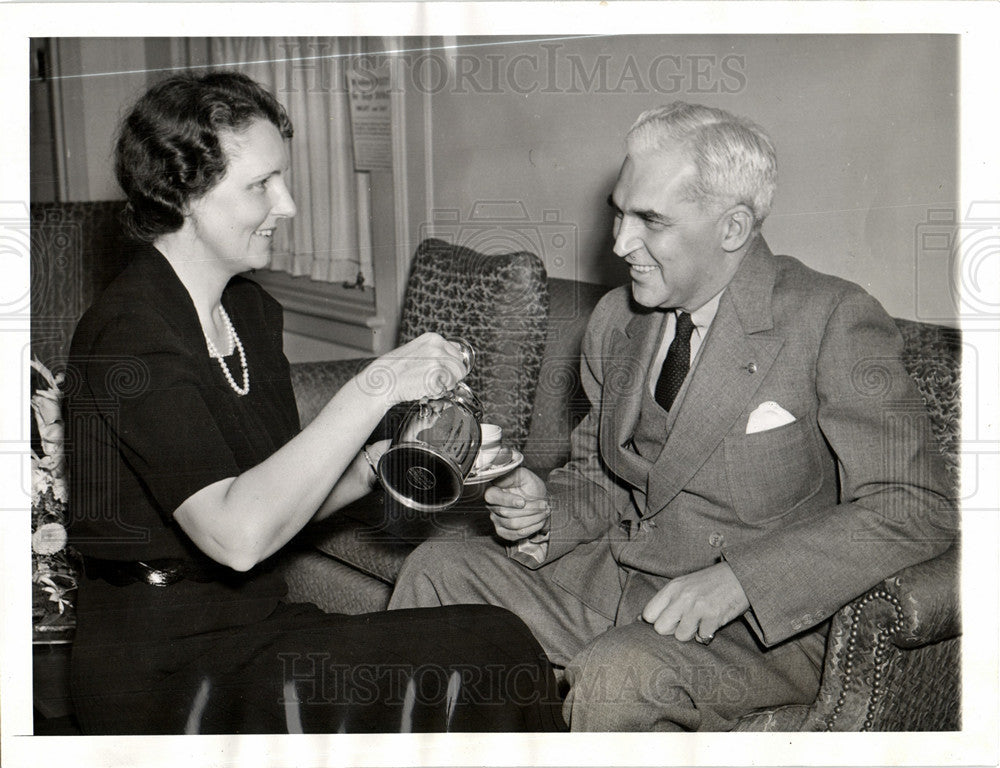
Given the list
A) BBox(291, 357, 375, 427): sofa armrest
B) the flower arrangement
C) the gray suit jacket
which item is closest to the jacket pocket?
the gray suit jacket

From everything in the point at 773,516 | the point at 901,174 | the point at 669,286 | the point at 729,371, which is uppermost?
the point at 901,174

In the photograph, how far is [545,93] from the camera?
1.77m

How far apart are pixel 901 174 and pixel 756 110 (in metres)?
0.33

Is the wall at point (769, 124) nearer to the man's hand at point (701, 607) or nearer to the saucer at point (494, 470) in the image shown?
the man's hand at point (701, 607)

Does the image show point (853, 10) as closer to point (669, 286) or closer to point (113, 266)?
point (669, 286)

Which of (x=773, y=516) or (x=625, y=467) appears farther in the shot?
(x=625, y=467)

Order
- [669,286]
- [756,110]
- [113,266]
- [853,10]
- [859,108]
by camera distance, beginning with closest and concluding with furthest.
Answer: [853,10]
[669,286]
[859,108]
[756,110]
[113,266]

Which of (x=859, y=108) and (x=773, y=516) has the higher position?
(x=859, y=108)

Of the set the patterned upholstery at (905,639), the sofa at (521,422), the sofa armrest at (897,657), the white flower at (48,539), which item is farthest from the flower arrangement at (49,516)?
the sofa armrest at (897,657)

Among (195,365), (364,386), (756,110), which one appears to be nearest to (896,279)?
(756,110)

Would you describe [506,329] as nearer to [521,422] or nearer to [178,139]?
[521,422]

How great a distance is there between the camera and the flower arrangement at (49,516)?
5.44 ft

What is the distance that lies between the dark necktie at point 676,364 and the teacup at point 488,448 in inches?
12.1

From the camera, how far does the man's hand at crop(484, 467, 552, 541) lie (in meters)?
1.40
